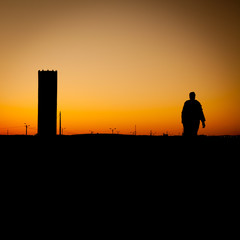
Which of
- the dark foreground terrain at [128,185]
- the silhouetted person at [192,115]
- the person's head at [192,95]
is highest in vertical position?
the person's head at [192,95]

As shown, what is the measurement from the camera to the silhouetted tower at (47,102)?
20406 millimetres

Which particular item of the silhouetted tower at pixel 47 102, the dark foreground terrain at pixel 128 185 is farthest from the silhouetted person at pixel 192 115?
the silhouetted tower at pixel 47 102

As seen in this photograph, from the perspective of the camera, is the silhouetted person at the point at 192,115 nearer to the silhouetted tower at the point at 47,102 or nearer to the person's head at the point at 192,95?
the person's head at the point at 192,95

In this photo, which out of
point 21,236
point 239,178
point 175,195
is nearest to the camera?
point 21,236

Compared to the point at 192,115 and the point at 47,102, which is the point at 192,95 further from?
the point at 47,102

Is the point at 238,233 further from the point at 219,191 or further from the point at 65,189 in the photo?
the point at 65,189

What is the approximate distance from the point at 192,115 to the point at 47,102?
9362mm

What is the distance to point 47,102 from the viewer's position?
20.8 meters

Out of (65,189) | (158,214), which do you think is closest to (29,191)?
(65,189)

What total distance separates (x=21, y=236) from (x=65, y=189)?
2250mm

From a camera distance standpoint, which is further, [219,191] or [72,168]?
[72,168]

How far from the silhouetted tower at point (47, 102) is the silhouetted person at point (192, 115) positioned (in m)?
8.56

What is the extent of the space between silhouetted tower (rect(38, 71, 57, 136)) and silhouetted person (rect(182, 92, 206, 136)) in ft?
28.1

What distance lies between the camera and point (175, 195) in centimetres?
564
